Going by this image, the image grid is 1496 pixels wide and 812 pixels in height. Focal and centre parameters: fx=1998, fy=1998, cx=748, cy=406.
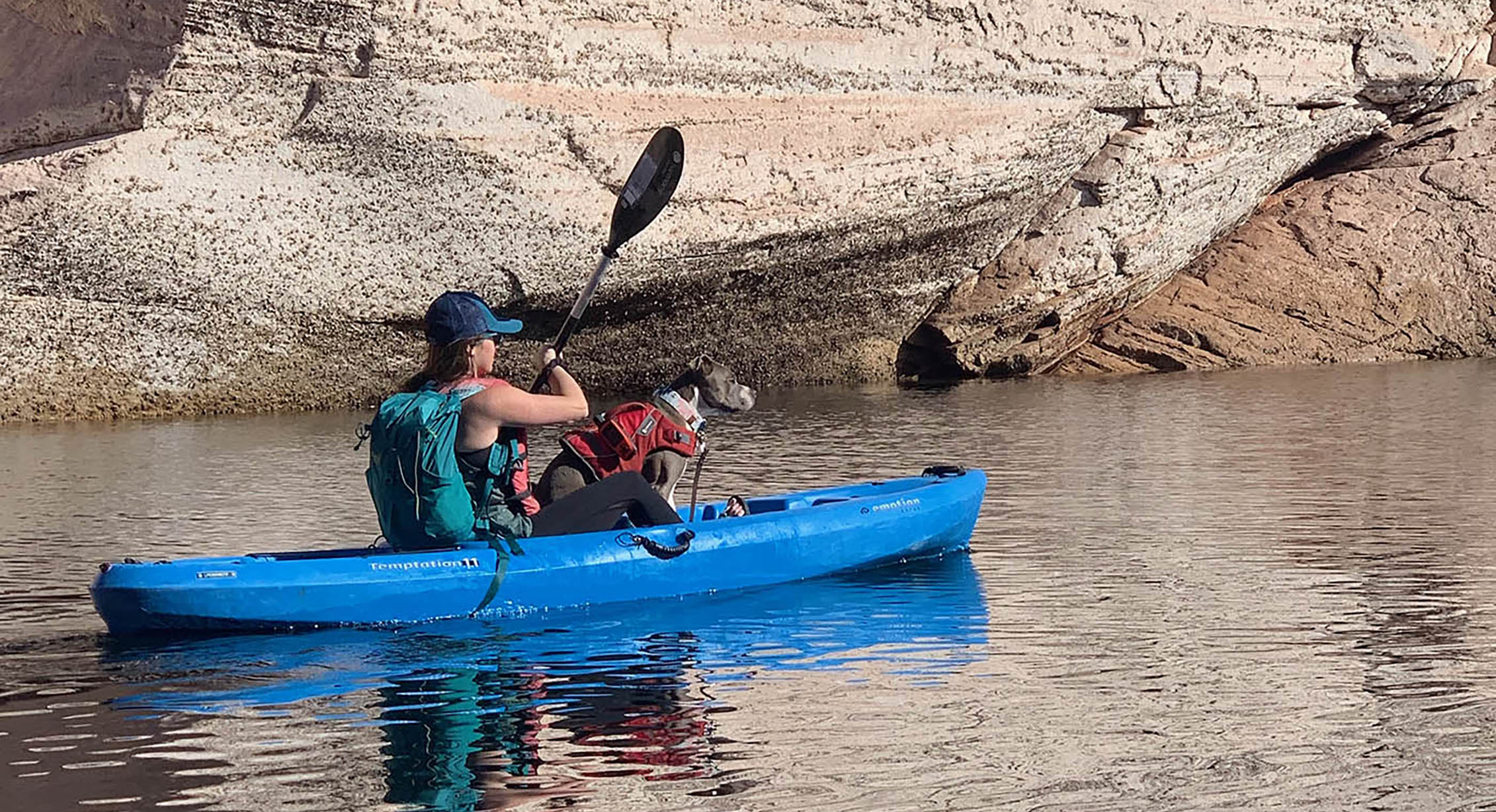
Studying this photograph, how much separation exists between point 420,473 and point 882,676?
1748 mm

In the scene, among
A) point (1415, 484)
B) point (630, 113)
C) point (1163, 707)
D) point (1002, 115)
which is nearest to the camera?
point (1163, 707)

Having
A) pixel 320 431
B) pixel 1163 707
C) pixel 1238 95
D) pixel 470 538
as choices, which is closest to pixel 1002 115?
pixel 1238 95

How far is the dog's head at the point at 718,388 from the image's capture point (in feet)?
25.1

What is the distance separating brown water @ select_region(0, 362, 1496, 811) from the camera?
450cm

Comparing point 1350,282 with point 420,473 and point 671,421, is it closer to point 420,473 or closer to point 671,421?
point 671,421

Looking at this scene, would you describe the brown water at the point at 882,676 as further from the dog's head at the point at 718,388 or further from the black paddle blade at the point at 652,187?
the black paddle blade at the point at 652,187

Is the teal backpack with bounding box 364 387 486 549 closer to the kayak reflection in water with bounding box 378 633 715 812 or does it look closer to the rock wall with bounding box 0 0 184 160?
the kayak reflection in water with bounding box 378 633 715 812

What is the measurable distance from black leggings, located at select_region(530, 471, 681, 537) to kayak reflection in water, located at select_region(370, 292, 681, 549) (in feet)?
0.58

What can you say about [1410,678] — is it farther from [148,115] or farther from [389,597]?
[148,115]

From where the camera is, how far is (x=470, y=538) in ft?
21.9

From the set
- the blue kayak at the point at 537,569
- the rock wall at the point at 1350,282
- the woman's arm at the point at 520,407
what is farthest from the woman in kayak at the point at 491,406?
the rock wall at the point at 1350,282

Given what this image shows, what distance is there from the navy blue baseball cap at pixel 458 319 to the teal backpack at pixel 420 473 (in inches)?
7.6

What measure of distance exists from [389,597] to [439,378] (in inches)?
28.5

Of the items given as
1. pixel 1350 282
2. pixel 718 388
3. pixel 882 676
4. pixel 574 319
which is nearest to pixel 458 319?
pixel 718 388
